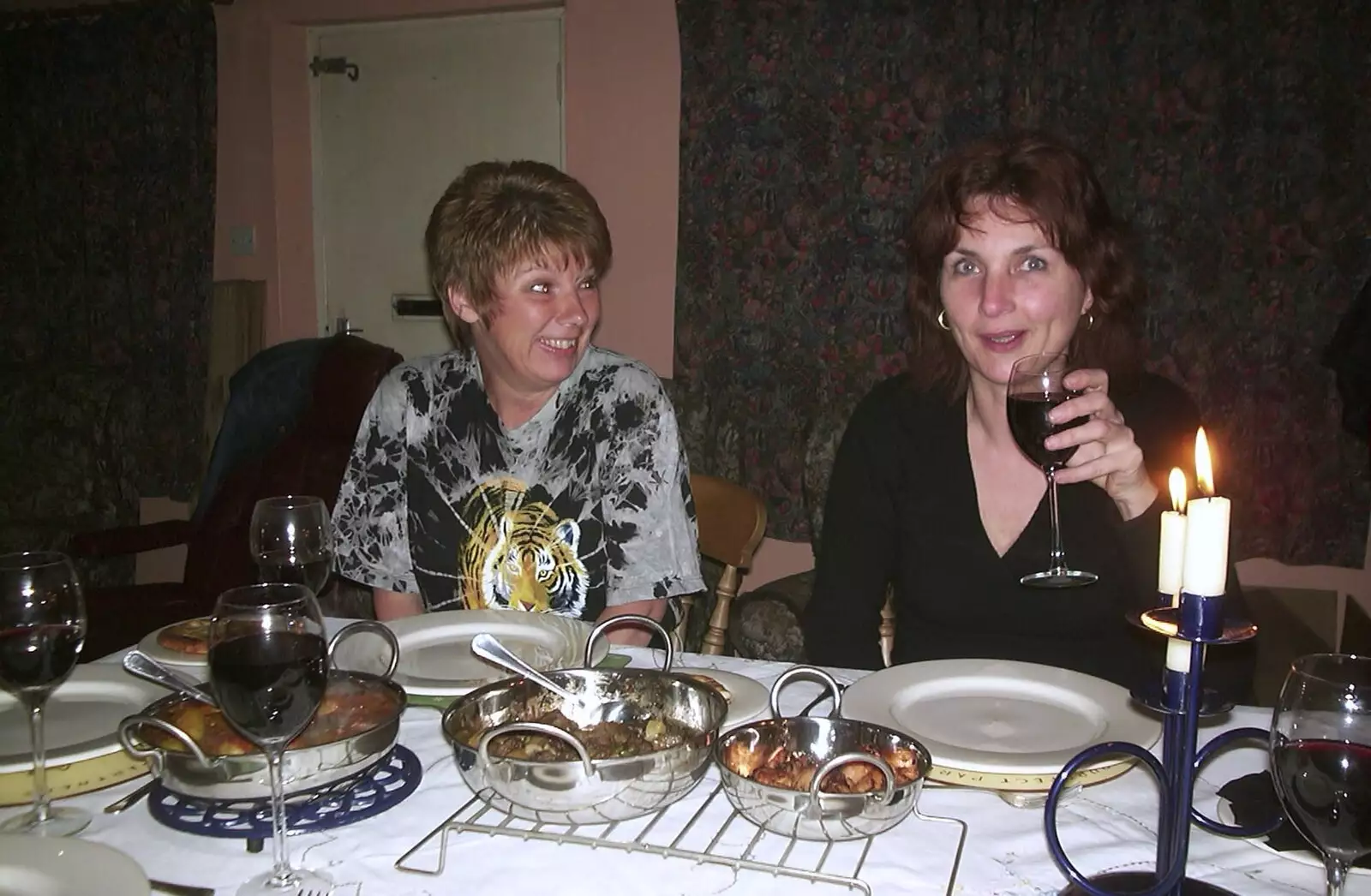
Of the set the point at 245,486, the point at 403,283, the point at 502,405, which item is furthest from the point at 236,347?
the point at 502,405

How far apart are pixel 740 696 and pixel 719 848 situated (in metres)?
0.28

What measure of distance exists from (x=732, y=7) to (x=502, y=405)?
7.06ft

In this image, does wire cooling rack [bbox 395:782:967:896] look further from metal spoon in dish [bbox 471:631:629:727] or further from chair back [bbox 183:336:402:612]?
chair back [bbox 183:336:402:612]

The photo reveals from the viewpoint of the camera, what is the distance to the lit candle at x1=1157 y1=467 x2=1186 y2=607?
0.69m

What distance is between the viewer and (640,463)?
1.91 meters

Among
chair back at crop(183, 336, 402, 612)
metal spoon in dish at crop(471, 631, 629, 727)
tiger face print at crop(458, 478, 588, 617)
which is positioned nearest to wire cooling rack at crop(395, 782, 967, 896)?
metal spoon in dish at crop(471, 631, 629, 727)

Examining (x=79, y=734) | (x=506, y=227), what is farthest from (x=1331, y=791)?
(x=506, y=227)

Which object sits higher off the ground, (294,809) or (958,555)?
(958,555)

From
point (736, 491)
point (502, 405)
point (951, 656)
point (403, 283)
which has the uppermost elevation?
point (403, 283)

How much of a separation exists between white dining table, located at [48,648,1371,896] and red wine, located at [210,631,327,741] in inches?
5.9

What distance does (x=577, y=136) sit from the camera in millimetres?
3984

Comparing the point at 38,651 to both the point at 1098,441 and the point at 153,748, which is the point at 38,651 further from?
the point at 1098,441

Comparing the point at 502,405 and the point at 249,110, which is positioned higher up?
the point at 249,110

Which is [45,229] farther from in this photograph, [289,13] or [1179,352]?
[1179,352]
